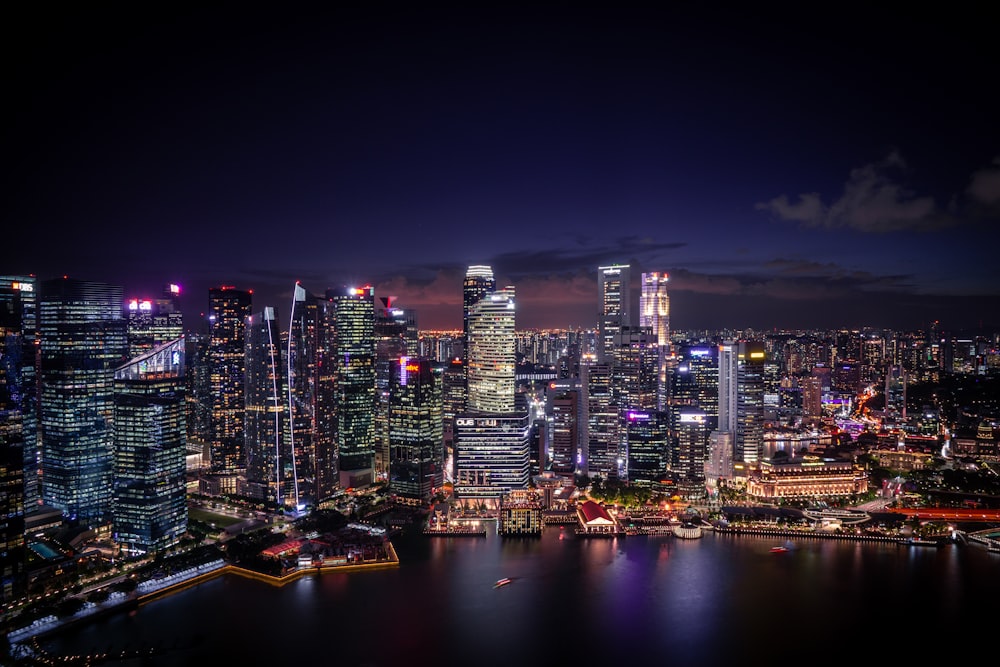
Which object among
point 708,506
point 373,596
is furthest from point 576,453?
point 373,596

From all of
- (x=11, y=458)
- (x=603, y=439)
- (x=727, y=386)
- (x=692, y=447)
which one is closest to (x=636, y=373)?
(x=727, y=386)

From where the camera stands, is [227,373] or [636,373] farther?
[636,373]

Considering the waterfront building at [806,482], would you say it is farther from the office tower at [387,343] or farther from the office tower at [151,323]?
the office tower at [151,323]

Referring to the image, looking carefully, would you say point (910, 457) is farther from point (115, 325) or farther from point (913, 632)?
point (115, 325)

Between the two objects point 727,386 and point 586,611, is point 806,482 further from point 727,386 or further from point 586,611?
point 586,611

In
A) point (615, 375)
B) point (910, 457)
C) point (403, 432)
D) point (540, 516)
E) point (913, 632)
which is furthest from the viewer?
point (615, 375)

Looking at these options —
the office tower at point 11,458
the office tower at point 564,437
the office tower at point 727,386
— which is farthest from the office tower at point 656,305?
the office tower at point 11,458
